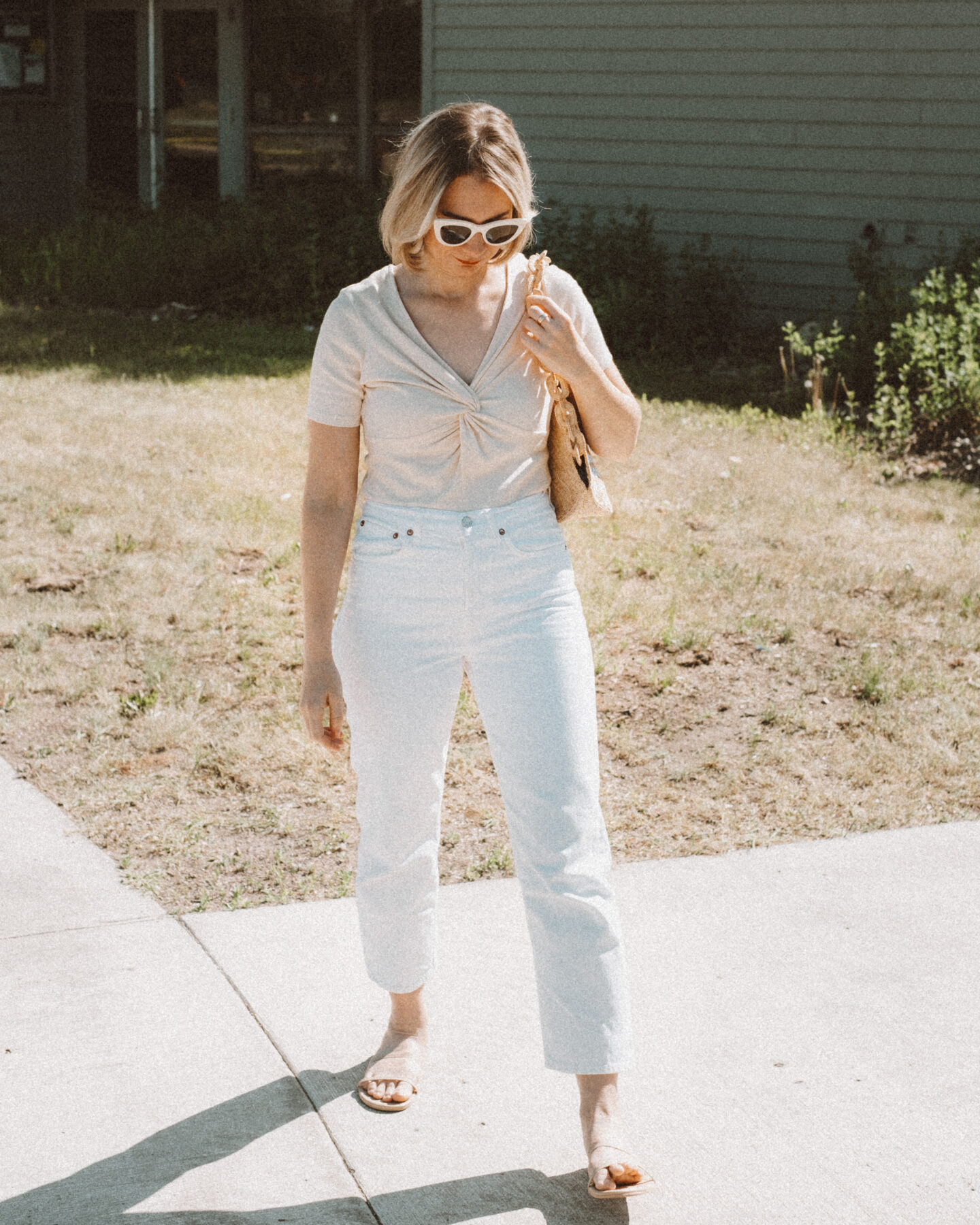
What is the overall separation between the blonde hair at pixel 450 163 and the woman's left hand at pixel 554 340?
0.13 metres

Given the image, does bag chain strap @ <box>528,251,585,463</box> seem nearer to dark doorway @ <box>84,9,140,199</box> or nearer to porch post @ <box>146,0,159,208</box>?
porch post @ <box>146,0,159,208</box>

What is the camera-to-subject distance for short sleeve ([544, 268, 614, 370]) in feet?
8.56

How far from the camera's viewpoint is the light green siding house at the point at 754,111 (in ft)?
34.2

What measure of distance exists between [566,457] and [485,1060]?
1214 mm

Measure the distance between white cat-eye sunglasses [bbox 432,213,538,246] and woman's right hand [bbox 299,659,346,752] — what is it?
80cm

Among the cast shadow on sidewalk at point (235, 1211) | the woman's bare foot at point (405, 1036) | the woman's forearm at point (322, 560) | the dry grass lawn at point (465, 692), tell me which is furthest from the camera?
the dry grass lawn at point (465, 692)

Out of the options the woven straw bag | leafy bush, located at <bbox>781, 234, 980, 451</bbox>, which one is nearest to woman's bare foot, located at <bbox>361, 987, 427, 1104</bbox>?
the woven straw bag

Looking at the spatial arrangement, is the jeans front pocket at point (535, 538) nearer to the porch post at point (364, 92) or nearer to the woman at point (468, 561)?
the woman at point (468, 561)

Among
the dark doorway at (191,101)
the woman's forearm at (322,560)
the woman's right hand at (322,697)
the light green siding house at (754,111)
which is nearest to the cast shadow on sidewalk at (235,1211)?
the woman's right hand at (322,697)

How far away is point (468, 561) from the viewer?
2516mm

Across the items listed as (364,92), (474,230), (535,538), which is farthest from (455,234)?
(364,92)

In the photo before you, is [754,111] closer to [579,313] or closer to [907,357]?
[907,357]

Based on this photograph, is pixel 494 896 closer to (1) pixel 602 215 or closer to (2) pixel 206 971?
(2) pixel 206 971

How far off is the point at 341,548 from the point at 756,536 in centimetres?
407
